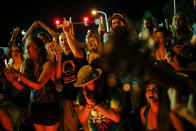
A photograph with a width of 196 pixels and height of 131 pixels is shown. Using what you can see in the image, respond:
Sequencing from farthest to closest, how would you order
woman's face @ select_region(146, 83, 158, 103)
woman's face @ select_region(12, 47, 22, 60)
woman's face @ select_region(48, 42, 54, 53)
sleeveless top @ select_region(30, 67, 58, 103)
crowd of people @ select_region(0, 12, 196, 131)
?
woman's face @ select_region(12, 47, 22, 60), woman's face @ select_region(48, 42, 54, 53), sleeveless top @ select_region(30, 67, 58, 103), woman's face @ select_region(146, 83, 158, 103), crowd of people @ select_region(0, 12, 196, 131)

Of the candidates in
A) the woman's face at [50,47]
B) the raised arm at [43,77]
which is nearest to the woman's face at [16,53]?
the woman's face at [50,47]

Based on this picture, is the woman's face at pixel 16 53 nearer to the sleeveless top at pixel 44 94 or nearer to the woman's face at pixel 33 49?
the woman's face at pixel 33 49

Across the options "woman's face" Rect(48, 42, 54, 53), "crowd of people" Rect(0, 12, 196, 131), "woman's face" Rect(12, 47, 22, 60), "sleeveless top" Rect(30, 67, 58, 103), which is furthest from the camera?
"woman's face" Rect(12, 47, 22, 60)

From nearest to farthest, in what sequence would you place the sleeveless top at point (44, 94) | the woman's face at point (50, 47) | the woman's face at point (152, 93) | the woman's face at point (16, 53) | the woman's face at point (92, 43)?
1. the woman's face at point (152, 93)
2. the sleeveless top at point (44, 94)
3. the woman's face at point (92, 43)
4. the woman's face at point (50, 47)
5. the woman's face at point (16, 53)

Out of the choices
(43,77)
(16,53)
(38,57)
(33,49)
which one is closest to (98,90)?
(43,77)

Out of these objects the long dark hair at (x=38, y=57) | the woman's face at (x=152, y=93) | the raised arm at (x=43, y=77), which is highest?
the long dark hair at (x=38, y=57)

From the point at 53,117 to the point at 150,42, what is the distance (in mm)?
2493

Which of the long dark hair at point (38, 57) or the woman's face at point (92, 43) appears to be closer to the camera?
the long dark hair at point (38, 57)

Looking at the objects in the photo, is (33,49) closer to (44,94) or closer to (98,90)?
(44,94)

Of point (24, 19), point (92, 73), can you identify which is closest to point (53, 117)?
point (92, 73)

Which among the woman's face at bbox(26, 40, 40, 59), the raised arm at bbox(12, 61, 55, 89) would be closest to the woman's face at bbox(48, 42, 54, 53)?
the woman's face at bbox(26, 40, 40, 59)

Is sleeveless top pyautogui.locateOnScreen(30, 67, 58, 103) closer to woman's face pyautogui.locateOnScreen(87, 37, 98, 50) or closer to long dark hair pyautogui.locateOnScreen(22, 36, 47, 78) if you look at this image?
long dark hair pyautogui.locateOnScreen(22, 36, 47, 78)

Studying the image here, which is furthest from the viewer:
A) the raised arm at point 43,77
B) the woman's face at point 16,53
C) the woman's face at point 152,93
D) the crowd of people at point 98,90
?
the woman's face at point 16,53

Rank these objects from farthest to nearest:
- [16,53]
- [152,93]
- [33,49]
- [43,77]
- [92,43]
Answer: [16,53] → [92,43] → [33,49] → [43,77] → [152,93]
